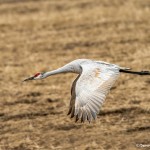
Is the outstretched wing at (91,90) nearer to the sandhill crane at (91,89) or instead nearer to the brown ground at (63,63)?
the sandhill crane at (91,89)

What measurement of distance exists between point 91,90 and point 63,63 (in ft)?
22.5

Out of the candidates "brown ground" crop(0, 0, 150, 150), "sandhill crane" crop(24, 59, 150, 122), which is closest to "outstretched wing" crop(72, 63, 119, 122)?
"sandhill crane" crop(24, 59, 150, 122)

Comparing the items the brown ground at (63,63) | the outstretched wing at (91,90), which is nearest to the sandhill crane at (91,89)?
the outstretched wing at (91,90)

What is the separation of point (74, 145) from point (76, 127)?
0.75m

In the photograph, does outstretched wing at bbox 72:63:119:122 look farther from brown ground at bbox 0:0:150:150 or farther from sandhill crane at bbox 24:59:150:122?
brown ground at bbox 0:0:150:150

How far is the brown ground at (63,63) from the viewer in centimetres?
848

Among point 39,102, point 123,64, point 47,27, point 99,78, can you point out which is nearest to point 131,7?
point 47,27

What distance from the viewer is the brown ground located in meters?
8.48

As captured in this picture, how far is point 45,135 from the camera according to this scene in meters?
8.62

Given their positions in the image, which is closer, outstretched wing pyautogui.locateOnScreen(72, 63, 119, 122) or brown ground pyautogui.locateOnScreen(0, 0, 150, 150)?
outstretched wing pyautogui.locateOnScreen(72, 63, 119, 122)

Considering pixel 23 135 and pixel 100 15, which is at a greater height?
pixel 100 15

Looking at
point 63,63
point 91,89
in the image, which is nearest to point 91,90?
point 91,89

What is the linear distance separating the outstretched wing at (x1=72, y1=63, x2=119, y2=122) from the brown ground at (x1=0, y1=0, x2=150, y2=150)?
1.18 meters

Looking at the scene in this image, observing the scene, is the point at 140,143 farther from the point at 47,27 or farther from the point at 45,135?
the point at 47,27
